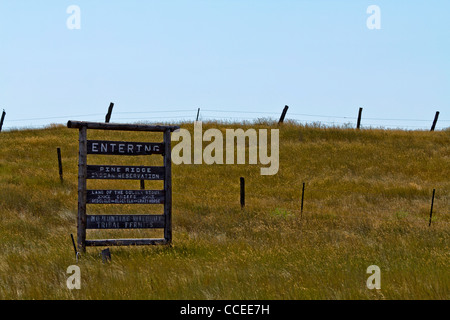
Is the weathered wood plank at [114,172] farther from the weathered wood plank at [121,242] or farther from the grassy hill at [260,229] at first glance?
the grassy hill at [260,229]

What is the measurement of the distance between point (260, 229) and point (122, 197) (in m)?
4.16

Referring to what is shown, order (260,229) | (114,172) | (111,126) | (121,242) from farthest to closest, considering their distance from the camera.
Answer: (260,229)
(111,126)
(114,172)
(121,242)

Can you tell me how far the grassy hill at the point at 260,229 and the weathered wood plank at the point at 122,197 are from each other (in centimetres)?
102

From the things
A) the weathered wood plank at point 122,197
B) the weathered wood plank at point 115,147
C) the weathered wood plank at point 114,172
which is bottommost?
the weathered wood plank at point 122,197

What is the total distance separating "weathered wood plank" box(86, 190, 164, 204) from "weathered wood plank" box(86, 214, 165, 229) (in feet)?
1.03

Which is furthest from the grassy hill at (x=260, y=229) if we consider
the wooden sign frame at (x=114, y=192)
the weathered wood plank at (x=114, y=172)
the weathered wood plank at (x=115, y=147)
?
the weathered wood plank at (x=115, y=147)

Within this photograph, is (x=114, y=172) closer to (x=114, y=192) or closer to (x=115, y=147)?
(x=114, y=192)

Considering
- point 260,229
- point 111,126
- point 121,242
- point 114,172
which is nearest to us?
point 121,242

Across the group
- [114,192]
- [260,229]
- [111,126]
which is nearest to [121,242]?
[114,192]

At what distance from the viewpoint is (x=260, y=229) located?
538 inches

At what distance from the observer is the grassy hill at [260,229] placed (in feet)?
24.3

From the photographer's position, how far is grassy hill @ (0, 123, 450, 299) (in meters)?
7.41

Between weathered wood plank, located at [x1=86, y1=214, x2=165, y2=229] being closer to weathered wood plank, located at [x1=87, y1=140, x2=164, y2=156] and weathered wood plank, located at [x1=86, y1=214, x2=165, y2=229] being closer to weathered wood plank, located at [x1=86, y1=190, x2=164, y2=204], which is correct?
weathered wood plank, located at [x1=86, y1=190, x2=164, y2=204]

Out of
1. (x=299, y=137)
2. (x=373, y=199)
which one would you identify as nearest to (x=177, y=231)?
(x=373, y=199)
